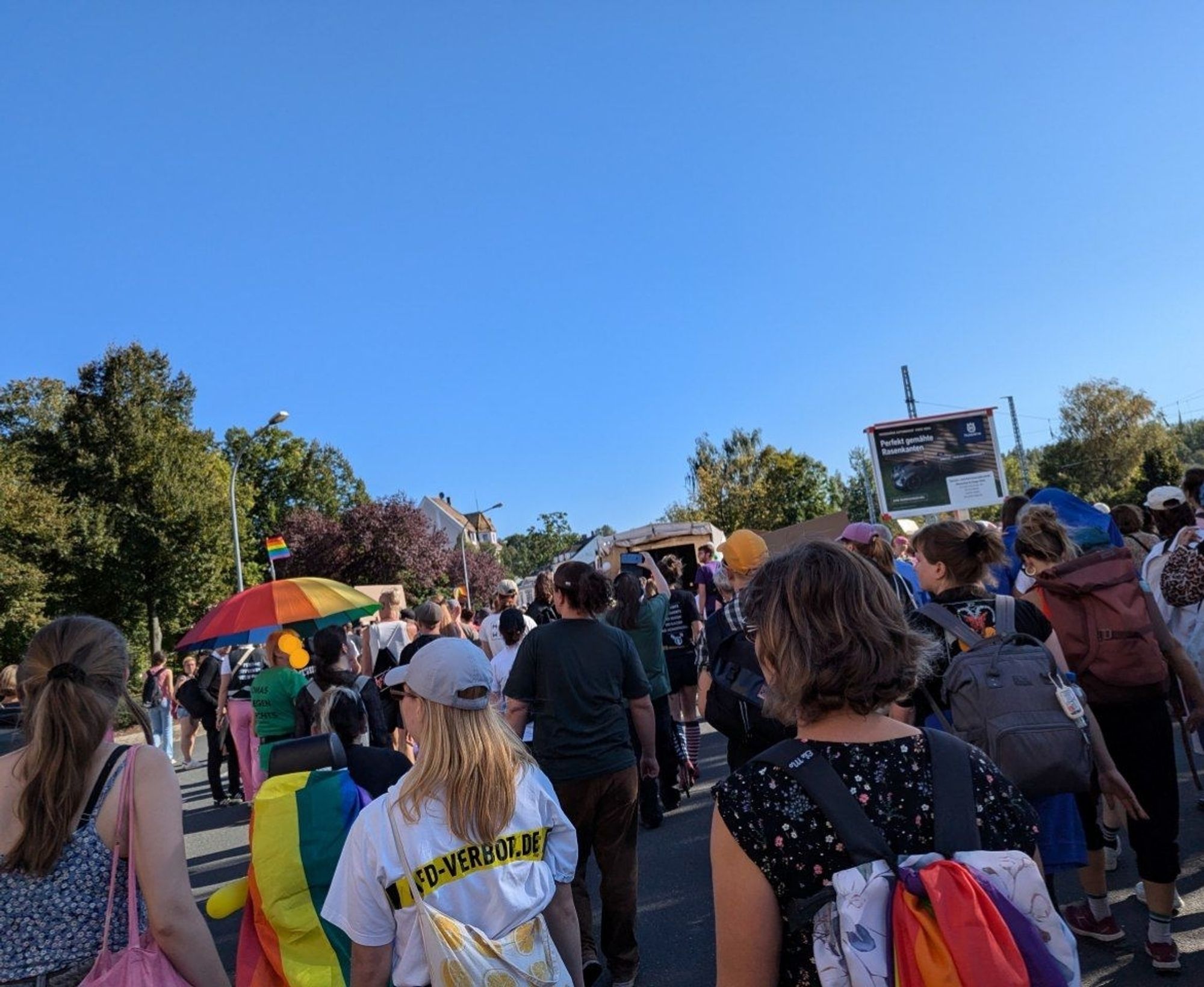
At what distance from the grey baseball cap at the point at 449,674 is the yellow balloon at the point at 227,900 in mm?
804

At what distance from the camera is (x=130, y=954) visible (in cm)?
225

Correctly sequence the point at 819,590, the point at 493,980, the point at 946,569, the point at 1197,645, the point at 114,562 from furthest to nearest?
the point at 114,562 → the point at 1197,645 → the point at 946,569 → the point at 493,980 → the point at 819,590

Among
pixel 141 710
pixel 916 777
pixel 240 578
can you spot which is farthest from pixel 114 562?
pixel 916 777

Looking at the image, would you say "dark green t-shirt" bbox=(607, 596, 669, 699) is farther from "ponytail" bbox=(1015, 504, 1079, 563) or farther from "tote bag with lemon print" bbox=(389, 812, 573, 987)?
"tote bag with lemon print" bbox=(389, 812, 573, 987)

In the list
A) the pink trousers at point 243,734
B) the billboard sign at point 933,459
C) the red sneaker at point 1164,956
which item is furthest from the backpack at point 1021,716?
the billboard sign at point 933,459

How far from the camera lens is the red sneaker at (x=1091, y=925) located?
4.29 m

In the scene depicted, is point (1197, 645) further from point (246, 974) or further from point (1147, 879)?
point (246, 974)

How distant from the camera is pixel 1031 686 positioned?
9.50ft

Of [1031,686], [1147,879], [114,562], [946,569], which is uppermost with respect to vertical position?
[114,562]

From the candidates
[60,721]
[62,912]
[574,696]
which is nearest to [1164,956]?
[574,696]

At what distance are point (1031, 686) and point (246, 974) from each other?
255cm

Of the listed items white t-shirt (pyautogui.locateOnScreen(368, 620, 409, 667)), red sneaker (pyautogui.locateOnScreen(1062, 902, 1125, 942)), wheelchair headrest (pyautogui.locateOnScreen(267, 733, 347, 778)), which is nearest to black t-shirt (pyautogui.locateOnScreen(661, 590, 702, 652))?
white t-shirt (pyautogui.locateOnScreen(368, 620, 409, 667))

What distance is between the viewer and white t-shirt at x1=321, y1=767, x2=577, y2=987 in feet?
7.55

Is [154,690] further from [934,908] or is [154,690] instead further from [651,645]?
[934,908]
